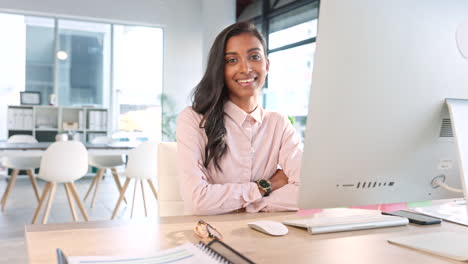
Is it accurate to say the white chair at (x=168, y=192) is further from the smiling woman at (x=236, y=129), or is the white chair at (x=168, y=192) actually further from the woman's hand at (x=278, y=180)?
the woman's hand at (x=278, y=180)

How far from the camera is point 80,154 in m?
3.64

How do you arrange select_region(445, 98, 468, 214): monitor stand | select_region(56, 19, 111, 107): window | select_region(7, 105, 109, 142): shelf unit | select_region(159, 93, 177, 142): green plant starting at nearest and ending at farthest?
1. select_region(445, 98, 468, 214): monitor stand
2. select_region(7, 105, 109, 142): shelf unit
3. select_region(56, 19, 111, 107): window
4. select_region(159, 93, 177, 142): green plant

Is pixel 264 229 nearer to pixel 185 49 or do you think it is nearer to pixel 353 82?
pixel 353 82

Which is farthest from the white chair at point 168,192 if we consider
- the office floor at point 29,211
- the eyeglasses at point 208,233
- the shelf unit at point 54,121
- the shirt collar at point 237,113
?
the shelf unit at point 54,121

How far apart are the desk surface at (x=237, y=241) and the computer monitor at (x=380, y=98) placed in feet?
0.31

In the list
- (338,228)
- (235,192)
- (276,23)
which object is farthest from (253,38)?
(276,23)

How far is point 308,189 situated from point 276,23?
22.5 ft

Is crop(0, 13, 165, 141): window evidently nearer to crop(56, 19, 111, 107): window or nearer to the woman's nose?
crop(56, 19, 111, 107): window

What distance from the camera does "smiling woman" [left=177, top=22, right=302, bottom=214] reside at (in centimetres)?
150

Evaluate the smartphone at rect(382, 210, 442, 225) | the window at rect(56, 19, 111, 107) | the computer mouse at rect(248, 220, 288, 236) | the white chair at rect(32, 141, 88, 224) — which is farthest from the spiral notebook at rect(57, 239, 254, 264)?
the window at rect(56, 19, 111, 107)

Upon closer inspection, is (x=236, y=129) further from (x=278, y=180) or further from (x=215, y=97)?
(x=278, y=180)

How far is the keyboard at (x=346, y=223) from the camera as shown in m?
0.97

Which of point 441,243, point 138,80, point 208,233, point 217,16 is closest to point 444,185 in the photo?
point 441,243

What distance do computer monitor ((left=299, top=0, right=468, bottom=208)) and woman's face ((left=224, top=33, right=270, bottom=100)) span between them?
2.66 feet
